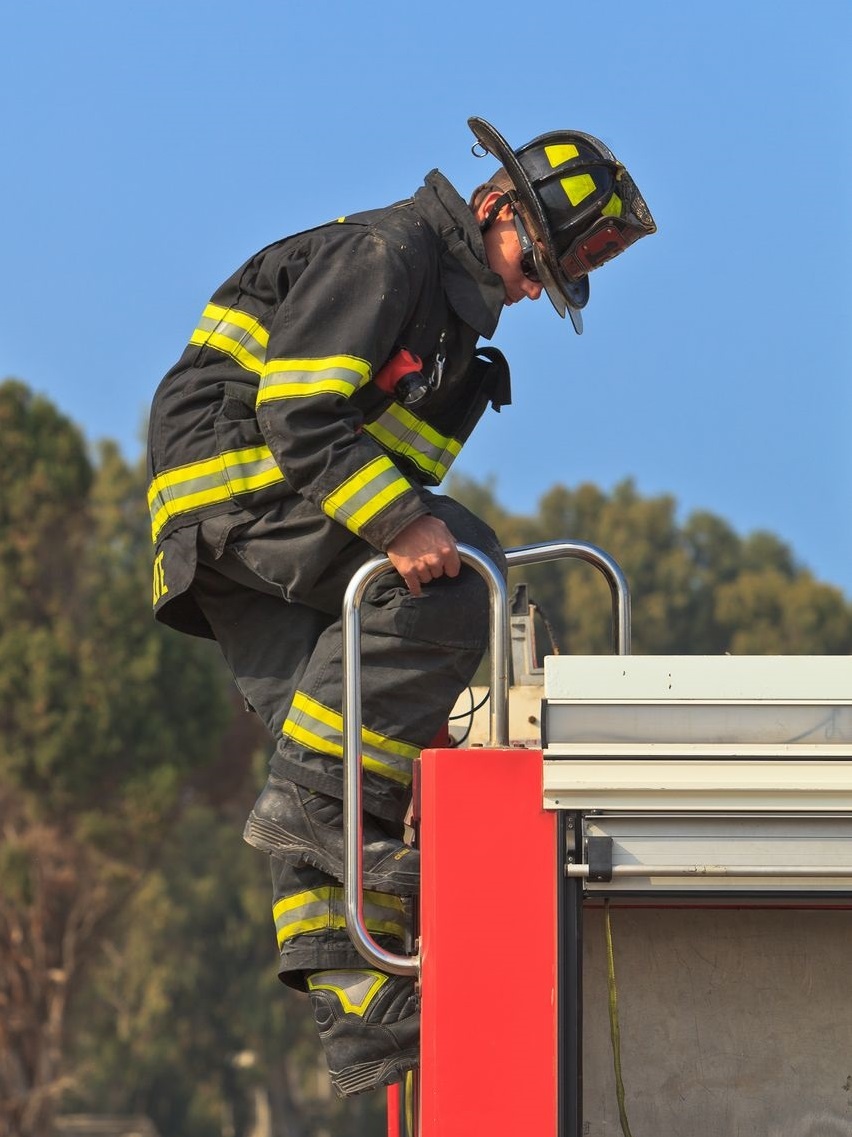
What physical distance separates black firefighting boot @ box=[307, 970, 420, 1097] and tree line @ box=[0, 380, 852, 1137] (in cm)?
1846

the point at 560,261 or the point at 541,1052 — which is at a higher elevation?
the point at 560,261

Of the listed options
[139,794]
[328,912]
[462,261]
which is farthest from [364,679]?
[139,794]

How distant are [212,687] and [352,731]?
21044 mm

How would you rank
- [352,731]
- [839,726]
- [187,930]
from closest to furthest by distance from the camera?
[839,726] → [352,731] → [187,930]

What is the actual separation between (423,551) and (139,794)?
20.3m

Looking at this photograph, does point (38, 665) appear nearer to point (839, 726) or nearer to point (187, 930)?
point (187, 930)

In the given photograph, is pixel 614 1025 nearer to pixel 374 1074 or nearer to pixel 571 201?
pixel 374 1074

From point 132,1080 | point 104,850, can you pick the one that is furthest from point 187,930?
point 104,850

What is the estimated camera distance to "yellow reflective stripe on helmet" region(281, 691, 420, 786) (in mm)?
3057

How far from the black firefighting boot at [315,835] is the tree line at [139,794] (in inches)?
727

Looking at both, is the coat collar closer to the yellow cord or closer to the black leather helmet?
the black leather helmet

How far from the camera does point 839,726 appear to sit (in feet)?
8.08

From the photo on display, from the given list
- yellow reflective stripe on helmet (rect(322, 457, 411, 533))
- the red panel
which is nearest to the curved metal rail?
yellow reflective stripe on helmet (rect(322, 457, 411, 533))

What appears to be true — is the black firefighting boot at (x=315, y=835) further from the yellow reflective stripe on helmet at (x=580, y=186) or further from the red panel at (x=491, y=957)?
the yellow reflective stripe on helmet at (x=580, y=186)
